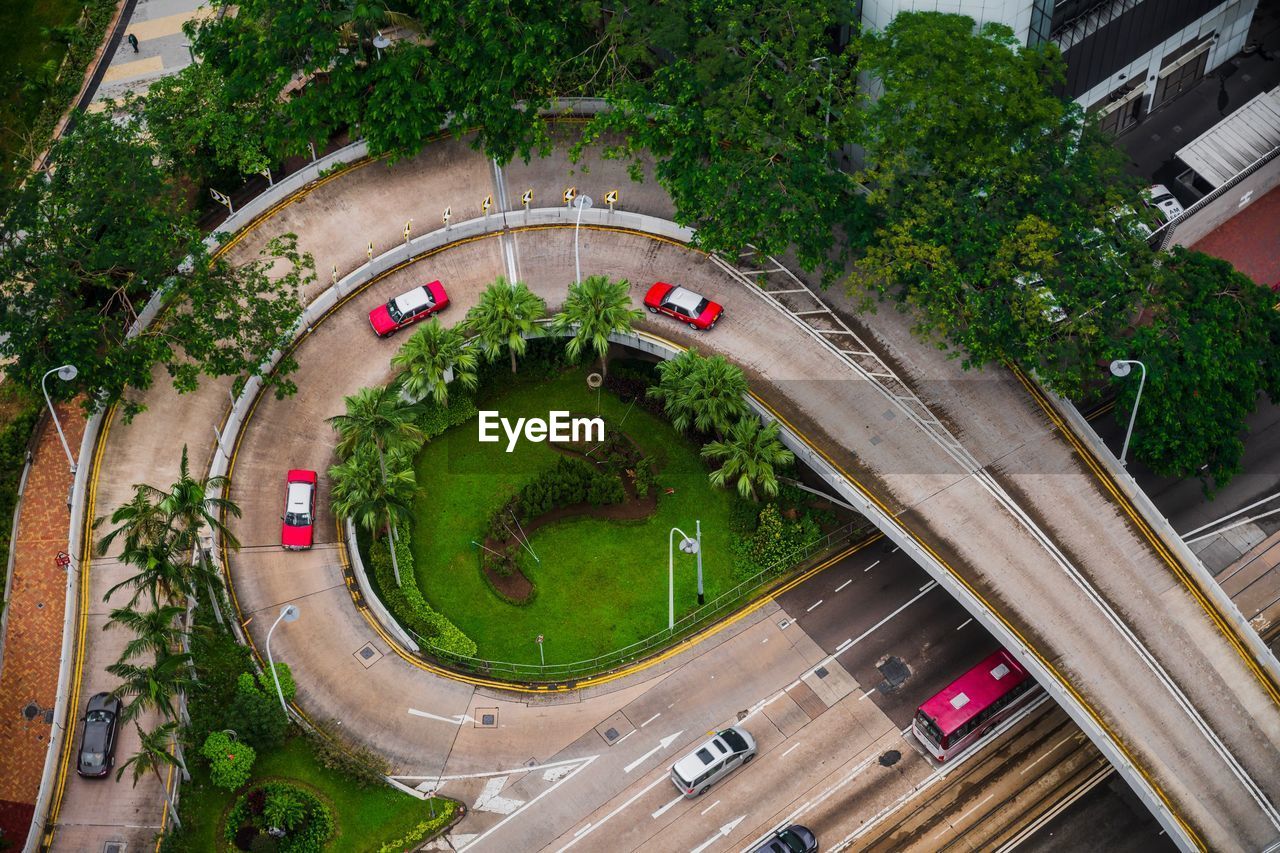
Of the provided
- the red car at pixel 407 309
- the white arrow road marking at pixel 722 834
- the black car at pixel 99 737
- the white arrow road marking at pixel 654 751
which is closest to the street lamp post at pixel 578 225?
the red car at pixel 407 309

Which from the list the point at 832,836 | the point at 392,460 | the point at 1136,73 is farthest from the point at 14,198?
the point at 1136,73

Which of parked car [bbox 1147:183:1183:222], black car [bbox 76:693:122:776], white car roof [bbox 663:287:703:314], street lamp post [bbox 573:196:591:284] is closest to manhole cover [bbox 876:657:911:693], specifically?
white car roof [bbox 663:287:703:314]

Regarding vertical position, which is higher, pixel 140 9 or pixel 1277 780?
pixel 140 9

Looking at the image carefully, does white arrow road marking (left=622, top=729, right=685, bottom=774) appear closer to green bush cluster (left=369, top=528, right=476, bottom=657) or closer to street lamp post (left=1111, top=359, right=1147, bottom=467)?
green bush cluster (left=369, top=528, right=476, bottom=657)

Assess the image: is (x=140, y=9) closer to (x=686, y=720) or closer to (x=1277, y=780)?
(x=686, y=720)

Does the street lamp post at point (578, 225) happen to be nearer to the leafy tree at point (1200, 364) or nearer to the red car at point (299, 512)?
the red car at point (299, 512)

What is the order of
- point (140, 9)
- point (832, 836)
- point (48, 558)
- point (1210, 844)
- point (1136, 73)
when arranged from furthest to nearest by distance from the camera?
point (140, 9), point (1136, 73), point (48, 558), point (832, 836), point (1210, 844)
